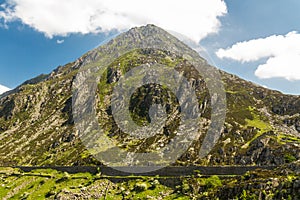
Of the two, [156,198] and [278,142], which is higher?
[278,142]

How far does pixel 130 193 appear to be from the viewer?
70875 mm

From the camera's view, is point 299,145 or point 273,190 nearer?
point 273,190

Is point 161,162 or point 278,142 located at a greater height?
point 278,142

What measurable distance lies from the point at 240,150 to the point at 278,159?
27284 millimetres

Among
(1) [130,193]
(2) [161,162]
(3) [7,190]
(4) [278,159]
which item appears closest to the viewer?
(1) [130,193]

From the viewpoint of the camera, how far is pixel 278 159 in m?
168

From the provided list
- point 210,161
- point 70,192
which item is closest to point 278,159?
point 210,161

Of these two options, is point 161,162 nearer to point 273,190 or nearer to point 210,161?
point 210,161

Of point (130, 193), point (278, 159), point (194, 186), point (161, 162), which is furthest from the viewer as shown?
point (161, 162)

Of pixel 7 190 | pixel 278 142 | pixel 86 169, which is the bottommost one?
pixel 7 190

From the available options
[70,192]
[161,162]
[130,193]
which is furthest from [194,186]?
[161,162]

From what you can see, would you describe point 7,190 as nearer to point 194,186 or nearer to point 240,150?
point 194,186

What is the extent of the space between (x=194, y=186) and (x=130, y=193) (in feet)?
57.6

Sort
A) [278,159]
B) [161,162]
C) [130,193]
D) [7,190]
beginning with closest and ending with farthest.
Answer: [130,193], [7,190], [278,159], [161,162]
